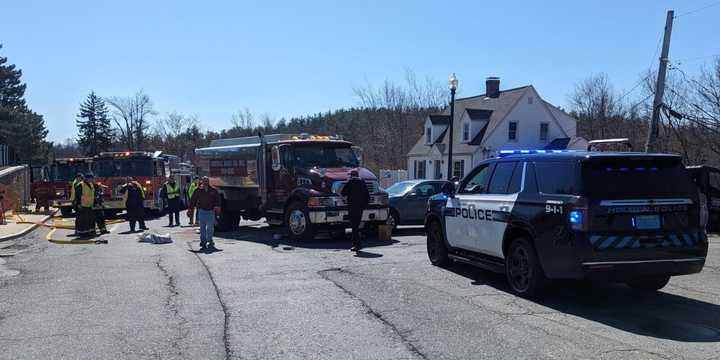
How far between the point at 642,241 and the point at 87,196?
46.0 ft

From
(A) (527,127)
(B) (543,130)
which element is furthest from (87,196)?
(B) (543,130)

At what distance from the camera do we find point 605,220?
22.9ft

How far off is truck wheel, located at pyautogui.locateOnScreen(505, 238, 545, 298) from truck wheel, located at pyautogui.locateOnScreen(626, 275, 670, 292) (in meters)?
1.40

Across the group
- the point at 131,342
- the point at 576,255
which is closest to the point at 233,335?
the point at 131,342

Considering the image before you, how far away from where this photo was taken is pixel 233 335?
20.9 feet

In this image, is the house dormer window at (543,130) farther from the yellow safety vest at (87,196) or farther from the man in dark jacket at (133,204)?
the yellow safety vest at (87,196)

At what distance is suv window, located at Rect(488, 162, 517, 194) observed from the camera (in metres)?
8.62

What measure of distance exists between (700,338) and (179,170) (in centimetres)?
2883

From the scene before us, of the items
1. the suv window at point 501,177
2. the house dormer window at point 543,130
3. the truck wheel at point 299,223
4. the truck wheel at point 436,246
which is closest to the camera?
the suv window at point 501,177

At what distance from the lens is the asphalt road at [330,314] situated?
582 centimetres

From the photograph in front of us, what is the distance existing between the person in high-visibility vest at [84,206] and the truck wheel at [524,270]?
12.2 meters

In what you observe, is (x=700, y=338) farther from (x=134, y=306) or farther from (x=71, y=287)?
(x=71, y=287)

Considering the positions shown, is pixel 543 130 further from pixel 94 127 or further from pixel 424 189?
pixel 94 127

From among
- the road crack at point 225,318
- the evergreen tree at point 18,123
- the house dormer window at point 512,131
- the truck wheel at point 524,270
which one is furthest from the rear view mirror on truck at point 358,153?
the evergreen tree at point 18,123
